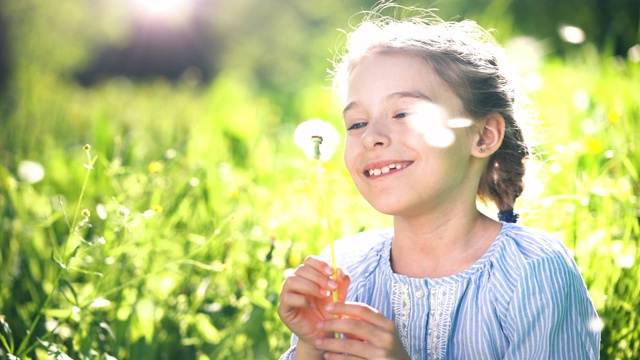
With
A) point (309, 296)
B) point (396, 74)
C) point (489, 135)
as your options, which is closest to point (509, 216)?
point (489, 135)

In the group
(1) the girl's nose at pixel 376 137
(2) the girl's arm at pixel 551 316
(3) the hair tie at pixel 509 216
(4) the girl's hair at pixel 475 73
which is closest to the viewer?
(2) the girl's arm at pixel 551 316

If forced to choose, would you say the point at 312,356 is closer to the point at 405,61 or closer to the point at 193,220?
the point at 405,61

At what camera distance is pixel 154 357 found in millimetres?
1977

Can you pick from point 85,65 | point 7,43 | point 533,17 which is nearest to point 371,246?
point 533,17

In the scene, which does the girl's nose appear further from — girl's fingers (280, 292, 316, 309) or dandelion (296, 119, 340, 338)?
girl's fingers (280, 292, 316, 309)

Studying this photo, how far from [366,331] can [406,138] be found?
1.31 ft

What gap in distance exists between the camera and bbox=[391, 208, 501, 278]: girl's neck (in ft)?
5.38

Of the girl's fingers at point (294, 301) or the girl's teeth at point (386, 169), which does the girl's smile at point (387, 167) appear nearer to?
the girl's teeth at point (386, 169)

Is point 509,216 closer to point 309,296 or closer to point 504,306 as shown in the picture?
point 504,306

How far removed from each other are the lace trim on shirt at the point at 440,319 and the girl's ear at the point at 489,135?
1.02ft

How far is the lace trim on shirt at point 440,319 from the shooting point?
157cm

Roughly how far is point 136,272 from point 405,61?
0.99 meters

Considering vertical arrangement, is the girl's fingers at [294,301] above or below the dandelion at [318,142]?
below

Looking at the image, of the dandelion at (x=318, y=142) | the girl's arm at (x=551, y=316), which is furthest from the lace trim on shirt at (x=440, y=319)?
the dandelion at (x=318, y=142)
